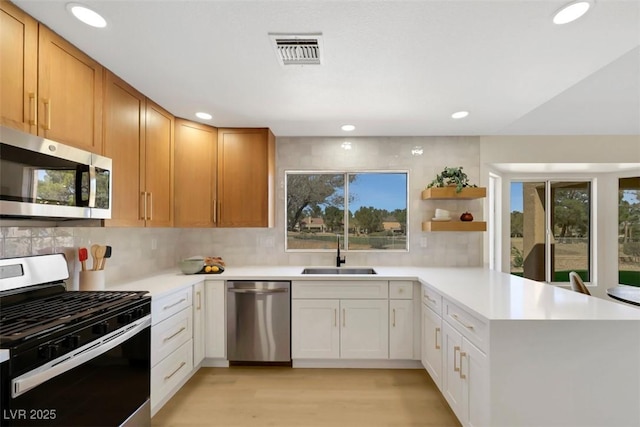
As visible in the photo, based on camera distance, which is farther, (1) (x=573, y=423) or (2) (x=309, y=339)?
(2) (x=309, y=339)

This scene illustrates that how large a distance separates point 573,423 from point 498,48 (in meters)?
1.97

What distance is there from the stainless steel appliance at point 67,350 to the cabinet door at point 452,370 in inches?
76.5

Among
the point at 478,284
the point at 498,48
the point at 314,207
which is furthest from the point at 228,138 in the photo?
the point at 478,284

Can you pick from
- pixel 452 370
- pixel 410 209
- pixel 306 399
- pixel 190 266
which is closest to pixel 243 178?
pixel 190 266

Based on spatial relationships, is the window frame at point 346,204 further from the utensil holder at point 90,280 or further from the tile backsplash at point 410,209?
the utensil holder at point 90,280

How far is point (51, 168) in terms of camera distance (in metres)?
1.61

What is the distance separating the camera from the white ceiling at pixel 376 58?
58.9 inches

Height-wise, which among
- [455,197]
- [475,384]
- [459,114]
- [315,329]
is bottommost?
[315,329]

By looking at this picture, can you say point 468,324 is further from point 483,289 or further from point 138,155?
point 138,155

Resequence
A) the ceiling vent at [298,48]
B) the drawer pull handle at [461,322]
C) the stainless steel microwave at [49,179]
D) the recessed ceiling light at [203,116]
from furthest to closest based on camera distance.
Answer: the recessed ceiling light at [203,116] → the drawer pull handle at [461,322] → the ceiling vent at [298,48] → the stainless steel microwave at [49,179]

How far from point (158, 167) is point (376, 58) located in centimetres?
200

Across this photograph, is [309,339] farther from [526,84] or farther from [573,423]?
[526,84]

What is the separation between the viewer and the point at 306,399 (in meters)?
2.50

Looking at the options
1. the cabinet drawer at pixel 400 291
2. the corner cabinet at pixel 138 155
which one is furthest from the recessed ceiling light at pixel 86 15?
the cabinet drawer at pixel 400 291
